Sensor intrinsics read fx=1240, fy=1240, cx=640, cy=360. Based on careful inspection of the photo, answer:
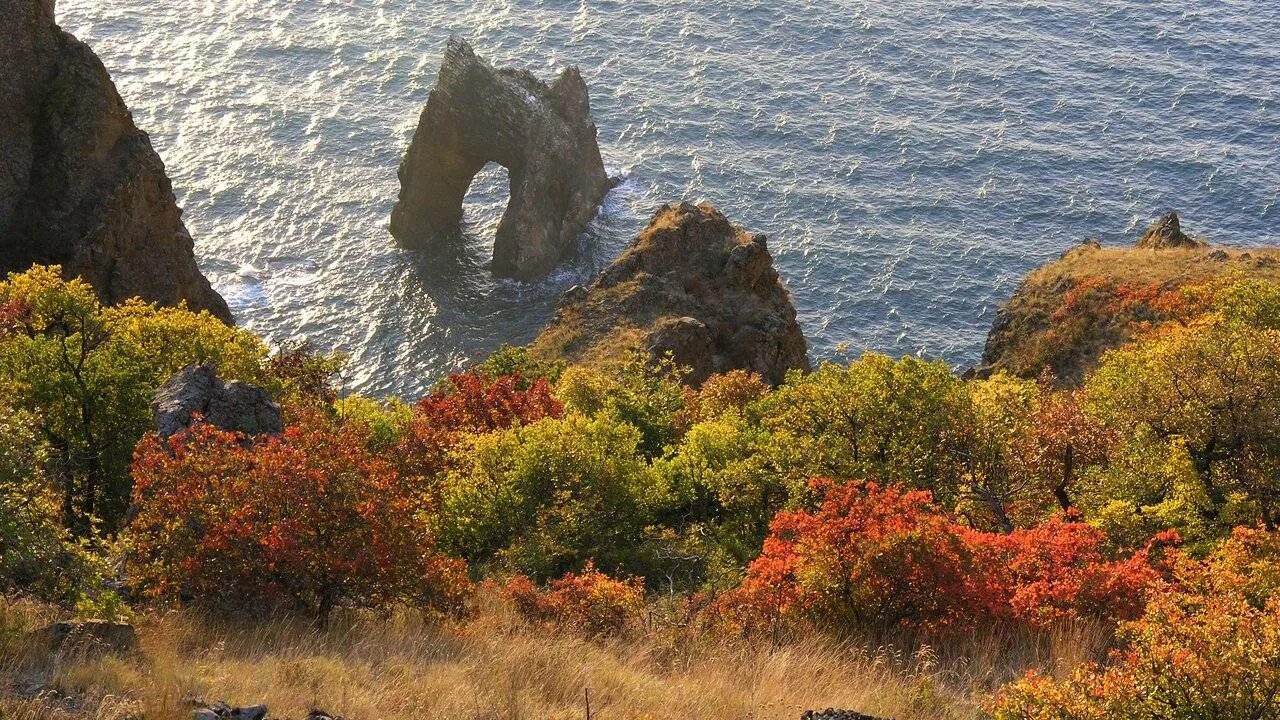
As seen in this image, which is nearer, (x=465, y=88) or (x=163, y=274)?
(x=163, y=274)

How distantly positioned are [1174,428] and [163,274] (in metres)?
68.7

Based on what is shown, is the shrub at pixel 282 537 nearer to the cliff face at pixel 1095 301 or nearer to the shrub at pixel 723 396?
the shrub at pixel 723 396

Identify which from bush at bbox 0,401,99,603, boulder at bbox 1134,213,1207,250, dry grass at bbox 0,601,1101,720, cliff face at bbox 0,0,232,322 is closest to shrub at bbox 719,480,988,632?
dry grass at bbox 0,601,1101,720

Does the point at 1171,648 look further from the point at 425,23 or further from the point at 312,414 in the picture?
the point at 425,23

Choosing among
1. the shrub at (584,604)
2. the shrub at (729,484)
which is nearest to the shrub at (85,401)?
the shrub at (584,604)

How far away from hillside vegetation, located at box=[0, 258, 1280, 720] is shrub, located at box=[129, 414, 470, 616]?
3.1 inches

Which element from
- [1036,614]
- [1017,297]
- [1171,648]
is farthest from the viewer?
[1017,297]

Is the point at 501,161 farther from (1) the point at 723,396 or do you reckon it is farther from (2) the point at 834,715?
(2) the point at 834,715

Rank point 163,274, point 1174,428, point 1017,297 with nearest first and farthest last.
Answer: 1. point 1174,428
2. point 163,274
3. point 1017,297

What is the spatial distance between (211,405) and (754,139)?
101 metres

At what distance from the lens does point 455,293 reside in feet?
372

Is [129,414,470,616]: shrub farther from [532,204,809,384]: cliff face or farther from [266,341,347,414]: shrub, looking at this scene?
[532,204,809,384]: cliff face

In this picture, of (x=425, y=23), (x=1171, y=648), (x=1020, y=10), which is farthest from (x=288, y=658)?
(x=1020, y=10)

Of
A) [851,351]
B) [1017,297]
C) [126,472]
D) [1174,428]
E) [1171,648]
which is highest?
[1171,648]
